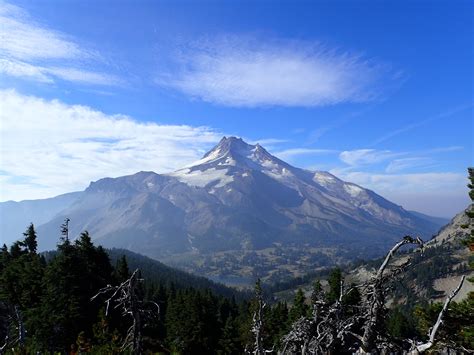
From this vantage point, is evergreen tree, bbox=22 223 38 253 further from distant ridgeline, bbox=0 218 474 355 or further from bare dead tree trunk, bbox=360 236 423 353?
bare dead tree trunk, bbox=360 236 423 353

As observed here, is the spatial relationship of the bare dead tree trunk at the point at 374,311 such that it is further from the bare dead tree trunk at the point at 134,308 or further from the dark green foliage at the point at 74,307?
Result: the dark green foliage at the point at 74,307

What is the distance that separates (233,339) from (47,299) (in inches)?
1638

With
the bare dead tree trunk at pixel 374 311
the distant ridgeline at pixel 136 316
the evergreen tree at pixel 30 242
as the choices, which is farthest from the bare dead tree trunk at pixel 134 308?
the evergreen tree at pixel 30 242

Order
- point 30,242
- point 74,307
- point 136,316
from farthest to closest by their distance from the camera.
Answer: point 30,242
point 74,307
point 136,316

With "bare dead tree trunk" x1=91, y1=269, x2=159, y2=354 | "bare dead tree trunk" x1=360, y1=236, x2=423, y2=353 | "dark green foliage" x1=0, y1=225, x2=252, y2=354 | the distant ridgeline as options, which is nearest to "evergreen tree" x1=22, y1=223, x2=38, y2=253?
the distant ridgeline

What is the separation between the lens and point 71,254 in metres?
46.9

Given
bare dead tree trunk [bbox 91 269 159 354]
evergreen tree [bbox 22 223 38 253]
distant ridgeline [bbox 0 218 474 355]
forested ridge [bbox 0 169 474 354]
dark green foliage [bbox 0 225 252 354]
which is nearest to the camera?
forested ridge [bbox 0 169 474 354]

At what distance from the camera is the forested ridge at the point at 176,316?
785 centimetres

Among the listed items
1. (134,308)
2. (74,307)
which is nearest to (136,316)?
(134,308)

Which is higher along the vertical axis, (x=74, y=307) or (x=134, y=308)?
(x=134, y=308)

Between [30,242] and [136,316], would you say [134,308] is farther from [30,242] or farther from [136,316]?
A: [30,242]

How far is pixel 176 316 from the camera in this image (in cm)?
7912

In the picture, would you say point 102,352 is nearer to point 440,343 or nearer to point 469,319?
point 440,343

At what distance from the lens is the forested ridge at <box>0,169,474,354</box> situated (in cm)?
785
